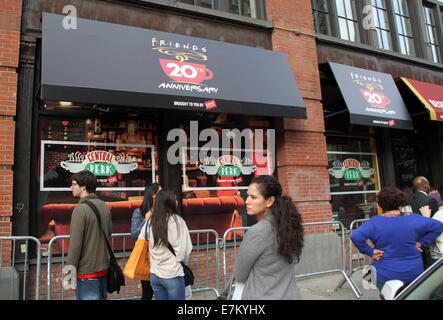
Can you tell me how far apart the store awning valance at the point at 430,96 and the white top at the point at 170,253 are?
7.57m

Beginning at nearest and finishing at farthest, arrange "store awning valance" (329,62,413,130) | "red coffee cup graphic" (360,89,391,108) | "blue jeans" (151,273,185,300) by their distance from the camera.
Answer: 1. "blue jeans" (151,273,185,300)
2. "store awning valance" (329,62,413,130)
3. "red coffee cup graphic" (360,89,391,108)

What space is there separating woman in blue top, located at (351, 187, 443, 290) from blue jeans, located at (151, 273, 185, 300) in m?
1.90

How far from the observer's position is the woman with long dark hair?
3479 millimetres

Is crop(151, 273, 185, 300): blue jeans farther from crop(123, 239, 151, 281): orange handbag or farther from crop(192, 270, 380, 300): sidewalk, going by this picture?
crop(192, 270, 380, 300): sidewalk

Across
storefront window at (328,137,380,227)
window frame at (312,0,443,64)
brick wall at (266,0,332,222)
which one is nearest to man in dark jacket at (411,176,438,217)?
brick wall at (266,0,332,222)

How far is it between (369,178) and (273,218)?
308 inches

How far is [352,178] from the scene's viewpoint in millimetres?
8984

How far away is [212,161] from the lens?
23.5 ft

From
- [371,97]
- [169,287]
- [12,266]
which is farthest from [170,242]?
[371,97]

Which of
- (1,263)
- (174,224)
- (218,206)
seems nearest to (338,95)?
(218,206)

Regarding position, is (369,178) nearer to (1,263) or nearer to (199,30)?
(199,30)

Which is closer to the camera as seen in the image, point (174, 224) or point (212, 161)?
point (174, 224)

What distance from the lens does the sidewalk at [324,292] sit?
566cm

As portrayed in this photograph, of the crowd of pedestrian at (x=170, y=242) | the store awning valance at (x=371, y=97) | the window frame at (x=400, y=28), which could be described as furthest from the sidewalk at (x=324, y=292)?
the window frame at (x=400, y=28)
